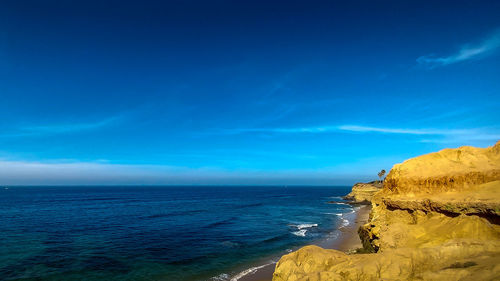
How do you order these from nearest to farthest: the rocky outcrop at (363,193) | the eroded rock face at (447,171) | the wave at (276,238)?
the eroded rock face at (447,171)
the wave at (276,238)
the rocky outcrop at (363,193)

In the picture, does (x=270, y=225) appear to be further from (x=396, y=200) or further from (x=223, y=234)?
(x=396, y=200)

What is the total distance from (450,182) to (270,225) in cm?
3645

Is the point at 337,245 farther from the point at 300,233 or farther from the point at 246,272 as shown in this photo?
the point at 246,272

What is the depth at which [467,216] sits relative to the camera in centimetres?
1459

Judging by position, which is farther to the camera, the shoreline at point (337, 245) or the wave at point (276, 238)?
the wave at point (276, 238)

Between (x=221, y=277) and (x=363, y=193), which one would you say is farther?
(x=363, y=193)

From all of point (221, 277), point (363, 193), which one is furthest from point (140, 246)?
point (363, 193)

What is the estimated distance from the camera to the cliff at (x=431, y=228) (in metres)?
10.5

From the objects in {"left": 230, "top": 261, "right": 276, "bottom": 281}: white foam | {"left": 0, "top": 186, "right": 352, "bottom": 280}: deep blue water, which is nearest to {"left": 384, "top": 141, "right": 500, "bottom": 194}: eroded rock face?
{"left": 230, "top": 261, "right": 276, "bottom": 281}: white foam

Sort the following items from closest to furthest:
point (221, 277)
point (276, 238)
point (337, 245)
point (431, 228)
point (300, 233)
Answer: point (431, 228), point (221, 277), point (337, 245), point (276, 238), point (300, 233)

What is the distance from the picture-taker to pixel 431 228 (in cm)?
1563

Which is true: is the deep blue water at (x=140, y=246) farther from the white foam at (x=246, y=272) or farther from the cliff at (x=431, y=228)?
the cliff at (x=431, y=228)

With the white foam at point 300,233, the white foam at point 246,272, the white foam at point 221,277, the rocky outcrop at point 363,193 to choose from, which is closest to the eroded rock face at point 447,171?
the white foam at point 246,272

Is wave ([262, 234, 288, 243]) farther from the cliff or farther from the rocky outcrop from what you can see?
the rocky outcrop
